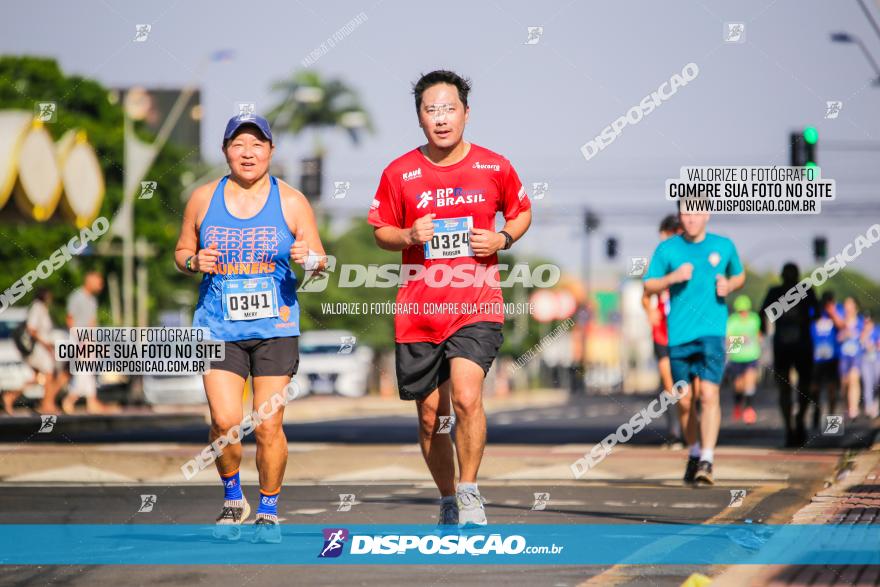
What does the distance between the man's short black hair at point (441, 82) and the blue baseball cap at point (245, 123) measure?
0.74 meters

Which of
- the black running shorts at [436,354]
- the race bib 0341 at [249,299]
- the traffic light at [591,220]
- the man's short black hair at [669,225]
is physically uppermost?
the traffic light at [591,220]

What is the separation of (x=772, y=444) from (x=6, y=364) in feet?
54.1

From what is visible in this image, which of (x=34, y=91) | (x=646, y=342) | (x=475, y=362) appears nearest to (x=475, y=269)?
(x=475, y=362)

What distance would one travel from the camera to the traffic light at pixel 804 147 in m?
17.5

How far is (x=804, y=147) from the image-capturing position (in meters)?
18.4

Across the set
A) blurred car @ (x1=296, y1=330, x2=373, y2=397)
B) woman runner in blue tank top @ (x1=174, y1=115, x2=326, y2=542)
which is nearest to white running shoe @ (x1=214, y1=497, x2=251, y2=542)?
woman runner in blue tank top @ (x1=174, y1=115, x2=326, y2=542)

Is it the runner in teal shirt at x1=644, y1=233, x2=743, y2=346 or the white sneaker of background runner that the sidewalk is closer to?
the runner in teal shirt at x1=644, y1=233, x2=743, y2=346

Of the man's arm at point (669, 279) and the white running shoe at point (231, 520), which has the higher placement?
the man's arm at point (669, 279)

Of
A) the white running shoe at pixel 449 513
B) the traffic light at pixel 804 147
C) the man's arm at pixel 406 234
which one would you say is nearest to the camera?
the man's arm at pixel 406 234

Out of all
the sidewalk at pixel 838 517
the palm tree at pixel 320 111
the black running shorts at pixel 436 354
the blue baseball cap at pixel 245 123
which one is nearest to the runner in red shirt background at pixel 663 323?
the sidewalk at pixel 838 517

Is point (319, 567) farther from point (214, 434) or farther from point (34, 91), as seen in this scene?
point (34, 91)

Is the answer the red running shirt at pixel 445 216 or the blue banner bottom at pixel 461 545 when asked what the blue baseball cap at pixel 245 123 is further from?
the blue banner bottom at pixel 461 545

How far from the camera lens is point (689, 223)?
11.3 meters

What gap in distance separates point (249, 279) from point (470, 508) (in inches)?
58.9
